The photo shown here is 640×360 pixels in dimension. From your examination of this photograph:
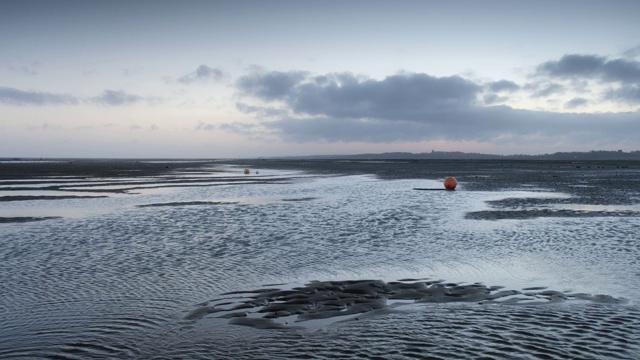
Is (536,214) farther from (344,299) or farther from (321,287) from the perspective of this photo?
(344,299)

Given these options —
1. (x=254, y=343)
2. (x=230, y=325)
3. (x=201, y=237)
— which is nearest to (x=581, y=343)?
(x=254, y=343)

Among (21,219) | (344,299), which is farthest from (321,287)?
(21,219)

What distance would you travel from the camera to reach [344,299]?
10.5 m

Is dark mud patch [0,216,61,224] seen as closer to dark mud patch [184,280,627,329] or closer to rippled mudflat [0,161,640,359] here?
rippled mudflat [0,161,640,359]

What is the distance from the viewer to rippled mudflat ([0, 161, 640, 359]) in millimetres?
7949

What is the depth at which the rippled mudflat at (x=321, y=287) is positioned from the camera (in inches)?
313

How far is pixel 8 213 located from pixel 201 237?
50.7 feet

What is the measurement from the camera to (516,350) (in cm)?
752

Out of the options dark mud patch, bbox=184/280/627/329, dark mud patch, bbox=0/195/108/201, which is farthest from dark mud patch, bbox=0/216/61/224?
dark mud patch, bbox=184/280/627/329

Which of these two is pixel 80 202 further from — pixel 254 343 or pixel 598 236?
pixel 598 236

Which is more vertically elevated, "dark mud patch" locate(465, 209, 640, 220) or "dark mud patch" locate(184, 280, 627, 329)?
"dark mud patch" locate(465, 209, 640, 220)

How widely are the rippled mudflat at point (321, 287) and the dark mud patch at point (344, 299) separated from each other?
0.05m

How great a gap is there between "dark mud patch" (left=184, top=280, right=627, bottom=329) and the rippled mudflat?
5cm

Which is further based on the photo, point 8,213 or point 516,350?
point 8,213
